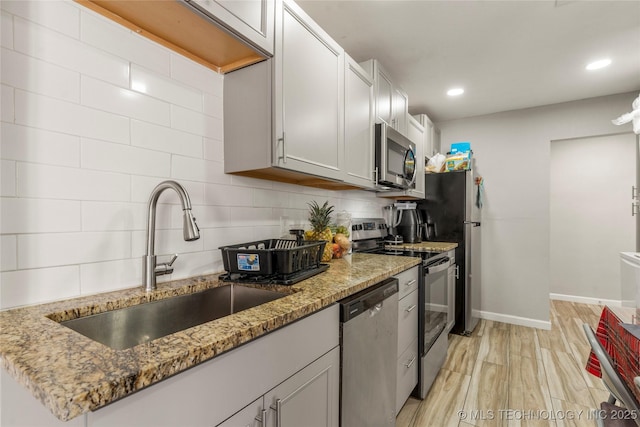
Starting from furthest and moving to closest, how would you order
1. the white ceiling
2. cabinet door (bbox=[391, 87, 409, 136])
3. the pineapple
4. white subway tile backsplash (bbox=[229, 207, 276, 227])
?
cabinet door (bbox=[391, 87, 409, 136]) → the pineapple → the white ceiling → white subway tile backsplash (bbox=[229, 207, 276, 227])

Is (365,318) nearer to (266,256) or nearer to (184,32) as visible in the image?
(266,256)

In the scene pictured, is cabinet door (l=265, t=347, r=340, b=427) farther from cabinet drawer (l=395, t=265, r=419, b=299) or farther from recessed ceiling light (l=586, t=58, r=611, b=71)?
recessed ceiling light (l=586, t=58, r=611, b=71)

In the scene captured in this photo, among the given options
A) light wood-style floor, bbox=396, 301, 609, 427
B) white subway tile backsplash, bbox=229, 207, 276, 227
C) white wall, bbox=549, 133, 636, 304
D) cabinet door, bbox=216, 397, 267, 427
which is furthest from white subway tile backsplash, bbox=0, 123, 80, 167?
white wall, bbox=549, 133, 636, 304

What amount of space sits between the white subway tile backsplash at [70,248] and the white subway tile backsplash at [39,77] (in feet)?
1.44

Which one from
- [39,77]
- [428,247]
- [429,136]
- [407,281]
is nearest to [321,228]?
[407,281]

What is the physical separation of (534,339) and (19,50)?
4.03m

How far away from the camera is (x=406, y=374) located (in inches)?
70.9

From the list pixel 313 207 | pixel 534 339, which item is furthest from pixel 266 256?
pixel 534 339

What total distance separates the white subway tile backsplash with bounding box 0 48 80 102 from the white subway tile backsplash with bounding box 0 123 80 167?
0.12 metres

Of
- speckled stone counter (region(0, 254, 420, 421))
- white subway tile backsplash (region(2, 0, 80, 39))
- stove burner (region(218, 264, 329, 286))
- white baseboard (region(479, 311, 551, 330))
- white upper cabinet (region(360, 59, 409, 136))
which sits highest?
white upper cabinet (region(360, 59, 409, 136))

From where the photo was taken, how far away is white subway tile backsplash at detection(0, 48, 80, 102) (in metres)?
0.86

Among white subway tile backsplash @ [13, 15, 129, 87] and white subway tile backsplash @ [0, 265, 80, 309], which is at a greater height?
white subway tile backsplash @ [13, 15, 129, 87]

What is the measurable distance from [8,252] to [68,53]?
634 mm

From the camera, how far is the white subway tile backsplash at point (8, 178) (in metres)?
0.85
